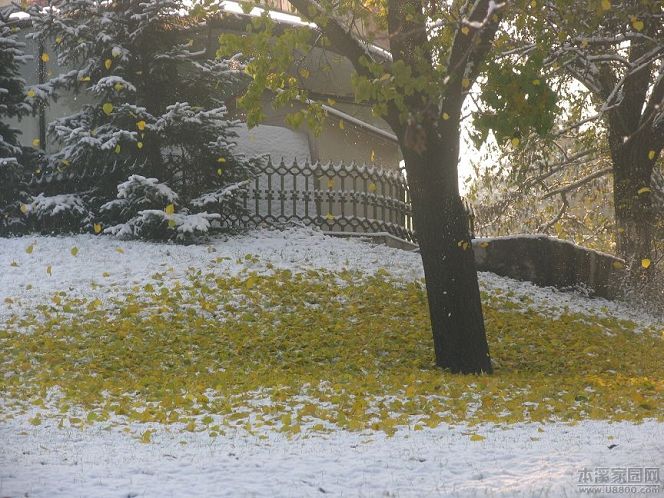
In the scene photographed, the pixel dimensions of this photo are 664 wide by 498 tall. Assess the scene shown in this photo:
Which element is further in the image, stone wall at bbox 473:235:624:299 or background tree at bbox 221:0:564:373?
stone wall at bbox 473:235:624:299

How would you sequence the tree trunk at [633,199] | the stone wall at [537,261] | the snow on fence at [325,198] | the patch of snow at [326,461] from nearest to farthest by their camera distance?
the patch of snow at [326,461] → the tree trunk at [633,199] → the stone wall at [537,261] → the snow on fence at [325,198]

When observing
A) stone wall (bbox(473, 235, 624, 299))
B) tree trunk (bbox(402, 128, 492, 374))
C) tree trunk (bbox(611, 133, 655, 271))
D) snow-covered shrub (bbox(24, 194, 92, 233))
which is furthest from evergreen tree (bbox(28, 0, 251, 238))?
tree trunk (bbox(611, 133, 655, 271))

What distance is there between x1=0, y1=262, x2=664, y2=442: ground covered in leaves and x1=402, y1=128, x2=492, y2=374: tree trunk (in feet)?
1.45

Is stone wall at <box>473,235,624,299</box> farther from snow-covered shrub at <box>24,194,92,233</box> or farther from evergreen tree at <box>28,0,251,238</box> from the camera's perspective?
snow-covered shrub at <box>24,194,92,233</box>

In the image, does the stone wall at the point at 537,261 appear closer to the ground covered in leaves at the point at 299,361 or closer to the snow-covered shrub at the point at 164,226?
the ground covered in leaves at the point at 299,361

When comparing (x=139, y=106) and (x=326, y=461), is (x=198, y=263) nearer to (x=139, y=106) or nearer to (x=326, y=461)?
(x=139, y=106)

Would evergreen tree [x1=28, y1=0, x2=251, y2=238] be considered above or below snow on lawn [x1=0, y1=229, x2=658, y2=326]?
above

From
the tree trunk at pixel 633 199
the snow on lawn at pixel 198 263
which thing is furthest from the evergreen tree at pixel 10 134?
the tree trunk at pixel 633 199

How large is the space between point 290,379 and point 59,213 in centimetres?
848

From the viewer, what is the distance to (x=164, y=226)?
1634cm

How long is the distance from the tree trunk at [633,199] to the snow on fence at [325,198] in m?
4.74

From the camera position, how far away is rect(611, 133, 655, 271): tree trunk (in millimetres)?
17469

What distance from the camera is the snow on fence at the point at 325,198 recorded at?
18.2 meters

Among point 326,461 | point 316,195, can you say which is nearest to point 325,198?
point 316,195
